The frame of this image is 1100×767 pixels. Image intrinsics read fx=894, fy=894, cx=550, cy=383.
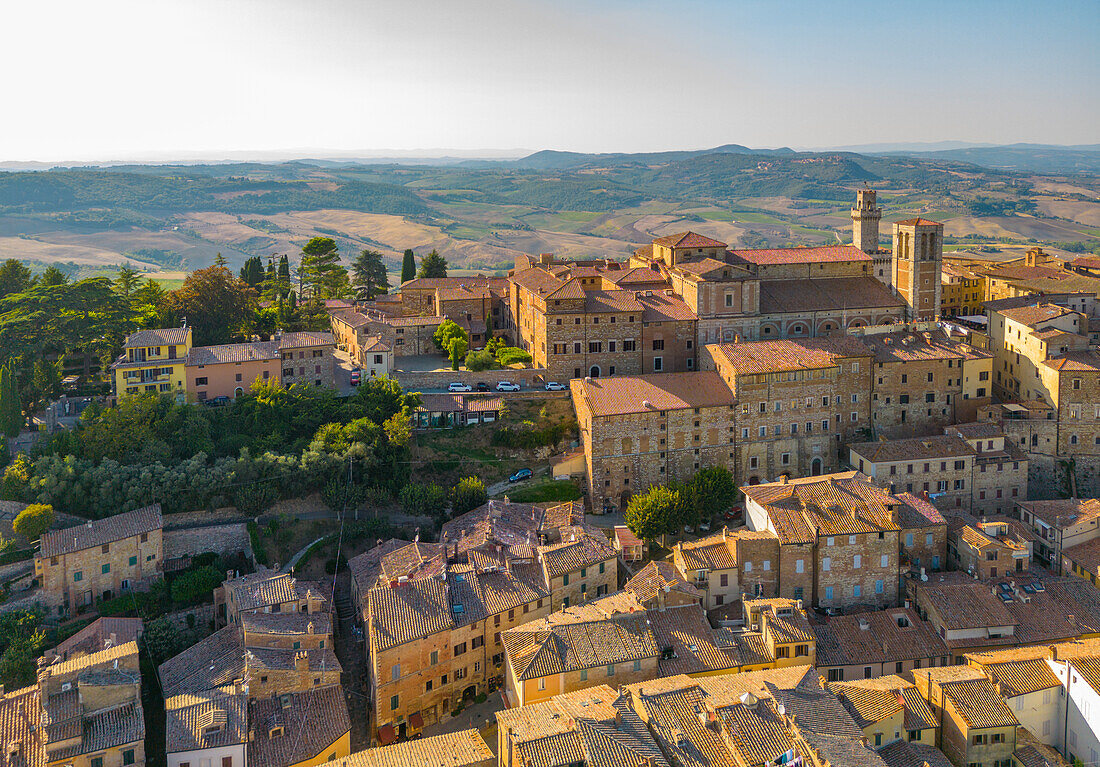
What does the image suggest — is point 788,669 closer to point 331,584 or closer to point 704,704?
point 704,704

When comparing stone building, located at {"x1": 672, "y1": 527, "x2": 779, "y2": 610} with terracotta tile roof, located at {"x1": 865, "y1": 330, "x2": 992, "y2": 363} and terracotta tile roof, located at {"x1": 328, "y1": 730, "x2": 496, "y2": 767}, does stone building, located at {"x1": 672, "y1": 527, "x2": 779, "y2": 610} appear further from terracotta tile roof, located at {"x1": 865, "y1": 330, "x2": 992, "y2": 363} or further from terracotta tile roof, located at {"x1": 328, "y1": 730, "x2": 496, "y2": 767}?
terracotta tile roof, located at {"x1": 865, "y1": 330, "x2": 992, "y2": 363}

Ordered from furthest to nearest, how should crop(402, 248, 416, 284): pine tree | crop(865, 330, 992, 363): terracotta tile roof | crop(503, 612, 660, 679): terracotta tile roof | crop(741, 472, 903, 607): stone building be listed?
crop(402, 248, 416, 284): pine tree → crop(865, 330, 992, 363): terracotta tile roof → crop(741, 472, 903, 607): stone building → crop(503, 612, 660, 679): terracotta tile roof

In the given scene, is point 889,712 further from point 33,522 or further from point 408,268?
point 408,268

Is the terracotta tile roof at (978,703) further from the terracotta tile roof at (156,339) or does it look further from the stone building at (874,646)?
the terracotta tile roof at (156,339)

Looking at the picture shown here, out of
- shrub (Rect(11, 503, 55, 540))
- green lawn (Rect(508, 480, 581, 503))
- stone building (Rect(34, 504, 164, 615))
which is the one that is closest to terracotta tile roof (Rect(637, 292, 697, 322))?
green lawn (Rect(508, 480, 581, 503))

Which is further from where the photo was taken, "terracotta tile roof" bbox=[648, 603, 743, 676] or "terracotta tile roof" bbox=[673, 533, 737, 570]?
"terracotta tile roof" bbox=[673, 533, 737, 570]

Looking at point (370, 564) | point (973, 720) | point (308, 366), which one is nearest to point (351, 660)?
point (370, 564)

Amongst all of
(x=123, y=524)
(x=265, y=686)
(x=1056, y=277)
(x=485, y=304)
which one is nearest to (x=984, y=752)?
(x=265, y=686)

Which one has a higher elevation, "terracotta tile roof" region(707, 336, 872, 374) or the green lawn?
"terracotta tile roof" region(707, 336, 872, 374)
